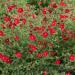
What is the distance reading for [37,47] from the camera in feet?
15.4

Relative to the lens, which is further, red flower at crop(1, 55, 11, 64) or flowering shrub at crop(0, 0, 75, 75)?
flowering shrub at crop(0, 0, 75, 75)

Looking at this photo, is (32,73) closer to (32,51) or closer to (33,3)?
(32,51)

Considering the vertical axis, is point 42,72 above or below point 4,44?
below

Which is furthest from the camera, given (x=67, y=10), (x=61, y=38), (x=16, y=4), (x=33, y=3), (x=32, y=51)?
(x=33, y=3)

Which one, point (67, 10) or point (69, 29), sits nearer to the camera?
point (69, 29)

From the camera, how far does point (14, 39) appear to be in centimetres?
472

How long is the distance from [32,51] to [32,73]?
0.32 m

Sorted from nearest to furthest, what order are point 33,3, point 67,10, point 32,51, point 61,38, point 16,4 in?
point 32,51
point 61,38
point 67,10
point 16,4
point 33,3

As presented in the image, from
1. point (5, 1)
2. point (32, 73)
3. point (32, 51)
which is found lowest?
point (32, 73)

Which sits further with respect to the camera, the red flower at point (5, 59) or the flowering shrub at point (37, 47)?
the flowering shrub at point (37, 47)

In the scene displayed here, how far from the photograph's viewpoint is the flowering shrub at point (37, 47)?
4.64m

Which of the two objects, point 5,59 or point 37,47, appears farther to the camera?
point 37,47

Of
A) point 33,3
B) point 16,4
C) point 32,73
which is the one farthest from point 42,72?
point 33,3

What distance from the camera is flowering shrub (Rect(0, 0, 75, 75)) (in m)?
4.64
